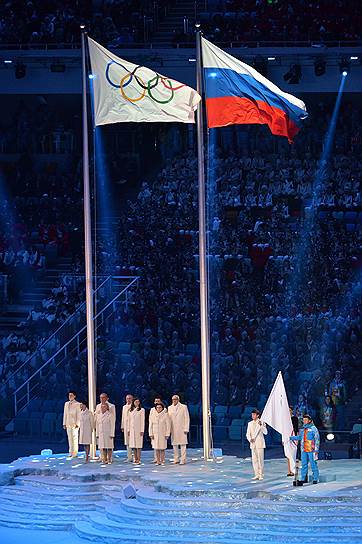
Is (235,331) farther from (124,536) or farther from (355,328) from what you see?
(124,536)

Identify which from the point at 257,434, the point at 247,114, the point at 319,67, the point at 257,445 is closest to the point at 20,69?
the point at 319,67

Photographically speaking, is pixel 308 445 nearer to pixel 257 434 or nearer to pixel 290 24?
pixel 257 434

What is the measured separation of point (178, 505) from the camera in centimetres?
2714

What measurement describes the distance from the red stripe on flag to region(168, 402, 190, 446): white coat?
5950 mm

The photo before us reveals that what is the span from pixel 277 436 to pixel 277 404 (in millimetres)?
6974

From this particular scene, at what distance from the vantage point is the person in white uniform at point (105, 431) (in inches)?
1229

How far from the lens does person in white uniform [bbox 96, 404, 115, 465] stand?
31219mm

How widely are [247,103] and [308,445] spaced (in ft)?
22.5

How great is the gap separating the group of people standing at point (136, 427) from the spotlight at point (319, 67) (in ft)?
59.8

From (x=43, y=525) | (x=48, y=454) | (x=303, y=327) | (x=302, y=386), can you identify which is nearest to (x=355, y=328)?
(x=303, y=327)

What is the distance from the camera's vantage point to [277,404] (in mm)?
29141

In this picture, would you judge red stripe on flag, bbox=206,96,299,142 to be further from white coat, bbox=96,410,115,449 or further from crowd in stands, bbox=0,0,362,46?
crowd in stands, bbox=0,0,362,46

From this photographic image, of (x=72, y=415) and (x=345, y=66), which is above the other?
(x=345, y=66)

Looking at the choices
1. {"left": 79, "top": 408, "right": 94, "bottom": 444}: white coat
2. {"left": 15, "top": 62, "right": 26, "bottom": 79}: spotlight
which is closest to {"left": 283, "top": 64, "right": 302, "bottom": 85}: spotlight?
{"left": 15, "top": 62, "right": 26, "bottom": 79}: spotlight
